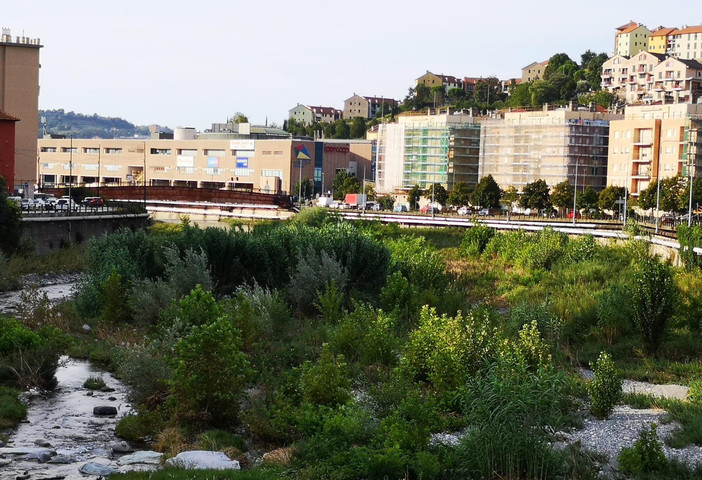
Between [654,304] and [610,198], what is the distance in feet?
182

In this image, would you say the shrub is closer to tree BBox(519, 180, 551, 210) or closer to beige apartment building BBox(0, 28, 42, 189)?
tree BBox(519, 180, 551, 210)

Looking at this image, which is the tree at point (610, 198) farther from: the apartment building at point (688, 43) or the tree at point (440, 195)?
the apartment building at point (688, 43)

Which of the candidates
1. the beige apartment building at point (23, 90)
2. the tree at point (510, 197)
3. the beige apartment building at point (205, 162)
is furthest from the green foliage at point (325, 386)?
the beige apartment building at point (205, 162)

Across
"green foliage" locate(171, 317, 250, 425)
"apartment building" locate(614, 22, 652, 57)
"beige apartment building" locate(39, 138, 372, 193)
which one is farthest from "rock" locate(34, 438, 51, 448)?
"apartment building" locate(614, 22, 652, 57)

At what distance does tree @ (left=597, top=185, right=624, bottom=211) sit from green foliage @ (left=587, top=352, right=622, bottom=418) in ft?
207

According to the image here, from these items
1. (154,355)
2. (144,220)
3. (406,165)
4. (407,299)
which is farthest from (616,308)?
(406,165)

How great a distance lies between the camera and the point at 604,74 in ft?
557

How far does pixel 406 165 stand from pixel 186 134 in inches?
1417

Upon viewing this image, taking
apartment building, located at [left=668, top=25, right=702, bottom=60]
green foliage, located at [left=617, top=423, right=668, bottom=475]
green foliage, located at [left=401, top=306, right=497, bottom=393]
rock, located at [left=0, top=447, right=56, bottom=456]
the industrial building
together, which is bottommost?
rock, located at [left=0, top=447, right=56, bottom=456]

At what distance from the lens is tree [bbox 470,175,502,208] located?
91.9m

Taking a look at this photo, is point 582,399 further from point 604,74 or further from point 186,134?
point 604,74

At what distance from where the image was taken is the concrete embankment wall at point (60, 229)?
54156 mm

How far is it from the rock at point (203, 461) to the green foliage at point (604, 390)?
690 cm

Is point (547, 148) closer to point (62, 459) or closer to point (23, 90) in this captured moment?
point (23, 90)
